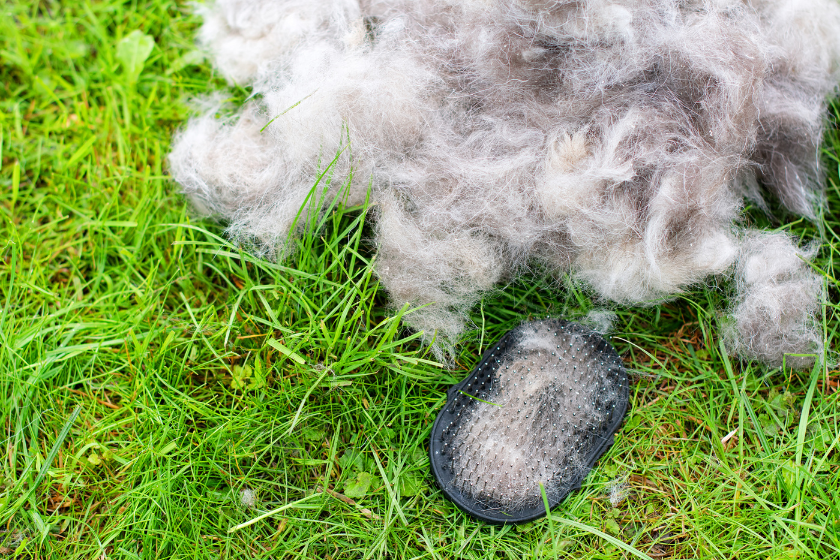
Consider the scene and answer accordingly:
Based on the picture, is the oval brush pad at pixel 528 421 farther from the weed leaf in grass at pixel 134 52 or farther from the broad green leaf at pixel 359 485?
the weed leaf in grass at pixel 134 52

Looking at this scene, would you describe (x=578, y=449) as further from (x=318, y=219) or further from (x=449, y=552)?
(x=318, y=219)

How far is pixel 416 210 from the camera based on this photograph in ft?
4.11

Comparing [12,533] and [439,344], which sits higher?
[439,344]

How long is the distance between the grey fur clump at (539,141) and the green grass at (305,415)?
100 millimetres

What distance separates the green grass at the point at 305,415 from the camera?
119 centimetres

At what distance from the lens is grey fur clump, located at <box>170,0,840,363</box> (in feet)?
3.90

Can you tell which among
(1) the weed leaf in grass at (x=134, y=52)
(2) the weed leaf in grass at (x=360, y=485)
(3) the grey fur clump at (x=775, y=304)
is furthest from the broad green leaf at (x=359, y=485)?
(1) the weed leaf in grass at (x=134, y=52)

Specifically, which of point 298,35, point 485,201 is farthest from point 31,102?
point 485,201

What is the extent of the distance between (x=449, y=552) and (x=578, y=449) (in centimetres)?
35

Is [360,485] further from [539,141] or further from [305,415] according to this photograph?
[539,141]

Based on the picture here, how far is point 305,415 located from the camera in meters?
1.23

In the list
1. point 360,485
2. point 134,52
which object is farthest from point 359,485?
point 134,52

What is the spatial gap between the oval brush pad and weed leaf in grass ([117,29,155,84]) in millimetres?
1241

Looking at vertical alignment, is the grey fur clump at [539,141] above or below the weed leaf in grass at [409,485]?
above
